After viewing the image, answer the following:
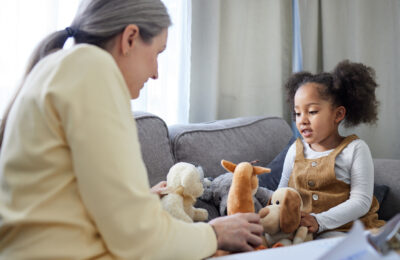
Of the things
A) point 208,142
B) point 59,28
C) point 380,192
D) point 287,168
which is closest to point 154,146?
point 208,142

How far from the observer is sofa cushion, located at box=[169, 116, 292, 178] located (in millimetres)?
1647

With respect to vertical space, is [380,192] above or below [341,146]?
below

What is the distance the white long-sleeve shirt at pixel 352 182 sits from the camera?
4.30 ft

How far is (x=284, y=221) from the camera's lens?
1.17m

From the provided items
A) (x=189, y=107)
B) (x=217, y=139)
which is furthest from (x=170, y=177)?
(x=189, y=107)

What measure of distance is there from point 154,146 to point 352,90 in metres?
0.79

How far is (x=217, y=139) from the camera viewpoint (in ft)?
5.82

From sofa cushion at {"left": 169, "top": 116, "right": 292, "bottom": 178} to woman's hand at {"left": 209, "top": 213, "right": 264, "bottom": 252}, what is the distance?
2.49ft

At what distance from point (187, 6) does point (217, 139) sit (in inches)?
31.6

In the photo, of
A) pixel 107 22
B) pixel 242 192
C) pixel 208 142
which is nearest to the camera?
pixel 107 22

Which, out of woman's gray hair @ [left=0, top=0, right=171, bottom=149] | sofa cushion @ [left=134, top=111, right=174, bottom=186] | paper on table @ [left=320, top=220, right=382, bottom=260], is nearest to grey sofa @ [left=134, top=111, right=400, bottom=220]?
sofa cushion @ [left=134, top=111, right=174, bottom=186]

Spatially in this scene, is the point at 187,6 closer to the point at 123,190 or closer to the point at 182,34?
the point at 182,34

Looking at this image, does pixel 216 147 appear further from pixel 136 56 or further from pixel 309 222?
pixel 136 56

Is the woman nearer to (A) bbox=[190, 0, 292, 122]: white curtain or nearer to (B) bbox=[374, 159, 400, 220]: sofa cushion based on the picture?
(B) bbox=[374, 159, 400, 220]: sofa cushion
